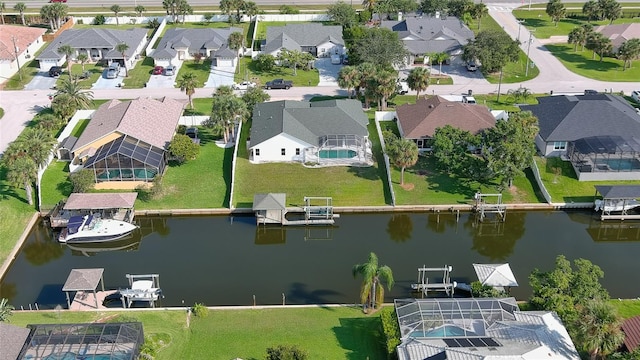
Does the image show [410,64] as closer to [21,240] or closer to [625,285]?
[625,285]

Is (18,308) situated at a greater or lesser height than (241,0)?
lesser

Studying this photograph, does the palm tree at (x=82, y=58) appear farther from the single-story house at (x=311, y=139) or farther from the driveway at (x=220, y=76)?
the single-story house at (x=311, y=139)

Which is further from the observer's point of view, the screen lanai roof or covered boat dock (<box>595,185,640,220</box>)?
the screen lanai roof

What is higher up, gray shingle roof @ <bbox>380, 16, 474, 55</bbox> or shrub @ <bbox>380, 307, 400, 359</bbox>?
gray shingle roof @ <bbox>380, 16, 474, 55</bbox>

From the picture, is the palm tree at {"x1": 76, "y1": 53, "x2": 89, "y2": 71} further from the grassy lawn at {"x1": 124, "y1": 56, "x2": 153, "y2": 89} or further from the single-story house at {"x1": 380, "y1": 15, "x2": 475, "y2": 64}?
the single-story house at {"x1": 380, "y1": 15, "x2": 475, "y2": 64}

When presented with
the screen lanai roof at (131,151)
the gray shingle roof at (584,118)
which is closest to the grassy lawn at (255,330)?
the screen lanai roof at (131,151)

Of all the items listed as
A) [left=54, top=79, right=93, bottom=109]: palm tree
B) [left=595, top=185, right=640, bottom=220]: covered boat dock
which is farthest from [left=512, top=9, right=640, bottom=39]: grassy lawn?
[left=54, top=79, right=93, bottom=109]: palm tree

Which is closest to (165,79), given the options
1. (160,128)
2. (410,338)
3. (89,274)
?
(160,128)
